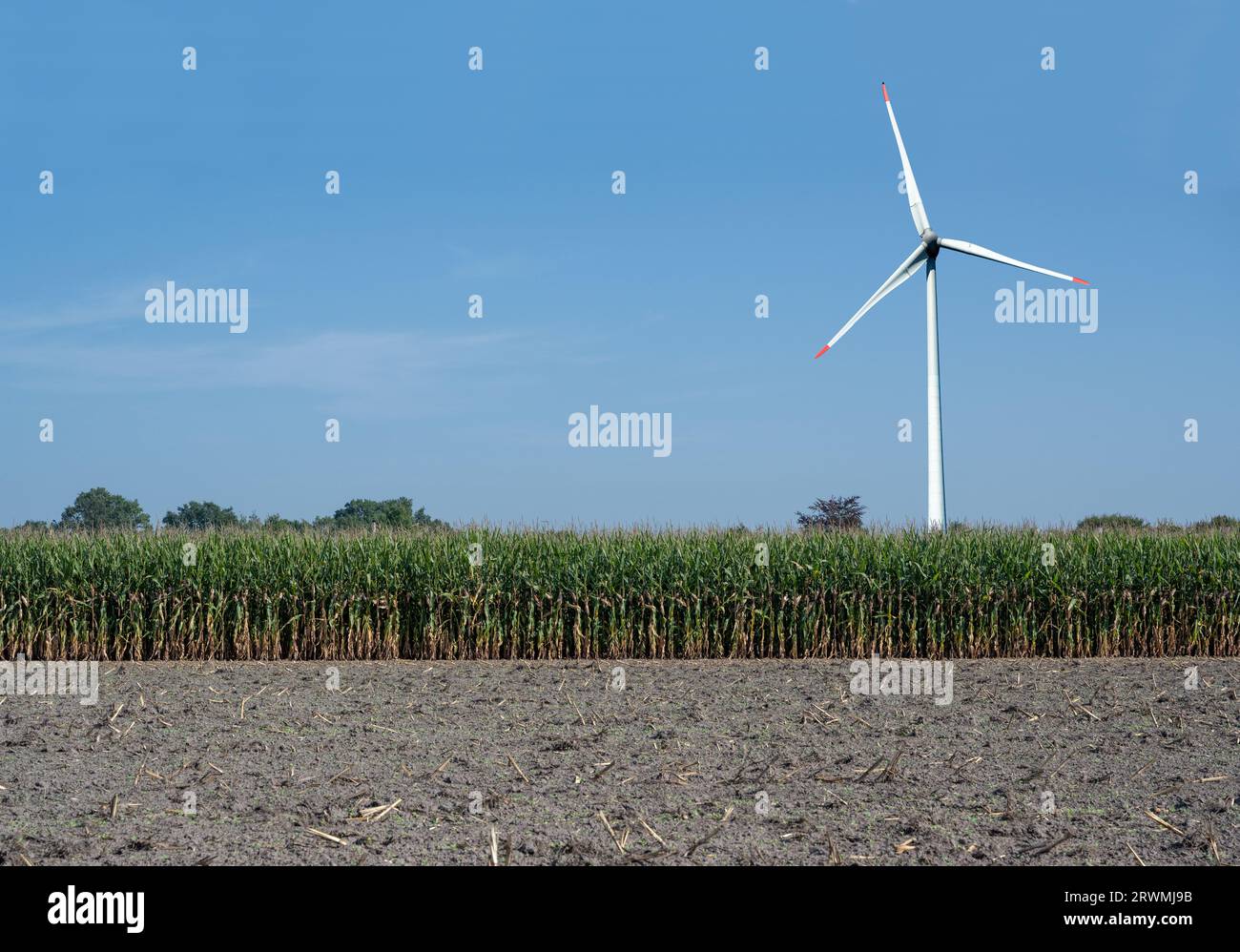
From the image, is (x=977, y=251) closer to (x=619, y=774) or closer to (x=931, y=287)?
(x=931, y=287)

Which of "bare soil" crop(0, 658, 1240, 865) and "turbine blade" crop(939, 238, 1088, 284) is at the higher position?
"turbine blade" crop(939, 238, 1088, 284)

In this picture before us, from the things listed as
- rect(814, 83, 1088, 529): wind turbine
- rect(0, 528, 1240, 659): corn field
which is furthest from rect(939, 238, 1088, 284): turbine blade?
rect(0, 528, 1240, 659): corn field

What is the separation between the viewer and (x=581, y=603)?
1897cm

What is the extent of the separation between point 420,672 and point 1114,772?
1002cm

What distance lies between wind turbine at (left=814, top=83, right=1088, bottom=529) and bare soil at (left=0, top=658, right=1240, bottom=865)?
13211mm

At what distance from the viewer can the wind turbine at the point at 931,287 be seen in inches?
1101

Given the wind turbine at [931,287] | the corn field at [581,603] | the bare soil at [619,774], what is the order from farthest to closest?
1. the wind turbine at [931,287]
2. the corn field at [581,603]
3. the bare soil at [619,774]

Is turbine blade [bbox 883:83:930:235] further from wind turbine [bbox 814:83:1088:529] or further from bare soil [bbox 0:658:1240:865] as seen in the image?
bare soil [bbox 0:658:1240:865]

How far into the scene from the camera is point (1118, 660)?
1855 cm

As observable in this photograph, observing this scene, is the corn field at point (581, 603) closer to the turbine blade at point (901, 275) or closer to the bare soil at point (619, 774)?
the bare soil at point (619, 774)

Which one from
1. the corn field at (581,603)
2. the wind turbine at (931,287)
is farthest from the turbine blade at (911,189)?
the corn field at (581,603)

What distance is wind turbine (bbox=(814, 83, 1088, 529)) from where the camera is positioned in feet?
91.8

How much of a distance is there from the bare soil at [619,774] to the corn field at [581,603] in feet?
11.9
